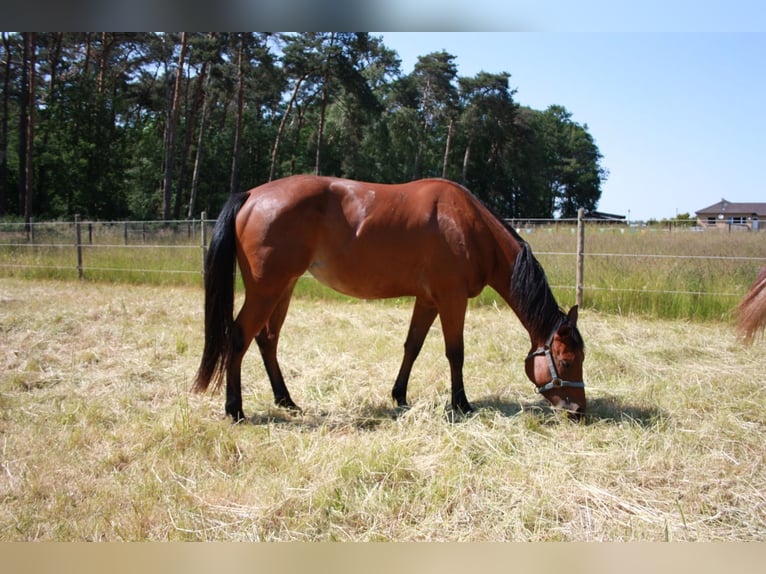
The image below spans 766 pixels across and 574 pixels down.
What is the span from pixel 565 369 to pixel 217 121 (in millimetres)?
31580

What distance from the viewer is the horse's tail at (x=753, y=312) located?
2846mm

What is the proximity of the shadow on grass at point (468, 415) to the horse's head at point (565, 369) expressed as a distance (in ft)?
0.34

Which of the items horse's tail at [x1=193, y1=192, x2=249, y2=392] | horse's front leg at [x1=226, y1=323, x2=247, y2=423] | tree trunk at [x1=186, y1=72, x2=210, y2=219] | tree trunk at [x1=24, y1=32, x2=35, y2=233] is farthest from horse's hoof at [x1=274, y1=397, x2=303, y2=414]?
tree trunk at [x1=186, y1=72, x2=210, y2=219]

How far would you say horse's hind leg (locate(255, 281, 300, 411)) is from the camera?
159 inches

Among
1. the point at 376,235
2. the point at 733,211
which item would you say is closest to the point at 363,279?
the point at 376,235

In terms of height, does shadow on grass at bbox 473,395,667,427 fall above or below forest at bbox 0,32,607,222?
below

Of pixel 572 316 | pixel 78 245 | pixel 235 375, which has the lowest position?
pixel 235 375

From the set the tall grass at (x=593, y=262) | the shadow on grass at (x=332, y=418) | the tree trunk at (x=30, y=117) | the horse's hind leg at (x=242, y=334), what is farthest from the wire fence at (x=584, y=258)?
the horse's hind leg at (x=242, y=334)

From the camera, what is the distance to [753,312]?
2.88 metres

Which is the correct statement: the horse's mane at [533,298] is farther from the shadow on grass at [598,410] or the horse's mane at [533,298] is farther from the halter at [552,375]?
the shadow on grass at [598,410]

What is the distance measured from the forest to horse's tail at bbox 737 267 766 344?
15.2 m

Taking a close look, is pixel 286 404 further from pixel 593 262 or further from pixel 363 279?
pixel 593 262

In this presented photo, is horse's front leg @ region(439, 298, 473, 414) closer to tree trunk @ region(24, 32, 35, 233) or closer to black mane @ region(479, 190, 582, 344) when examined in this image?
black mane @ region(479, 190, 582, 344)
